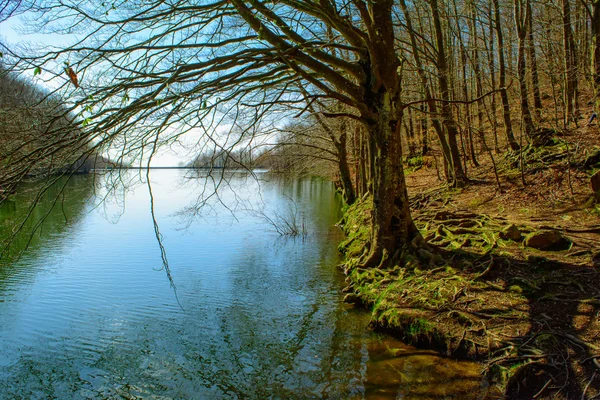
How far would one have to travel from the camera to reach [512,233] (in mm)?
7602

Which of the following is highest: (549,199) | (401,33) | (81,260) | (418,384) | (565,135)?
(401,33)

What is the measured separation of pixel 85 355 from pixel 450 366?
5047 millimetres

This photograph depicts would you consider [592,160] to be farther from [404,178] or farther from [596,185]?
[404,178]

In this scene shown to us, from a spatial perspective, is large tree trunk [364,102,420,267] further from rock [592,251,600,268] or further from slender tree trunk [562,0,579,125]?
slender tree trunk [562,0,579,125]

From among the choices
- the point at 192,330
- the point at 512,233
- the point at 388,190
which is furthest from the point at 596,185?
the point at 192,330

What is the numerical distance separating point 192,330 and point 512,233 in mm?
5921

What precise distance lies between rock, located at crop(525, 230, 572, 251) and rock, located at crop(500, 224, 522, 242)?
1.07 ft

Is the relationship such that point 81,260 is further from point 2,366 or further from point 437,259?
point 437,259

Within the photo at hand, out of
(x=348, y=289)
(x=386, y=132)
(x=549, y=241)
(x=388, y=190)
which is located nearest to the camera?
(x=549, y=241)

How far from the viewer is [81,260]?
11797mm

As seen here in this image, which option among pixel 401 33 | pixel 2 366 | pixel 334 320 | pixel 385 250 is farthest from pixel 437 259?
pixel 401 33

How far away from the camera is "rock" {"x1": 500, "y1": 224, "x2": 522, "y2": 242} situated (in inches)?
297

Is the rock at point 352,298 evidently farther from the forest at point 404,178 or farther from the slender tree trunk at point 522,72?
the slender tree trunk at point 522,72

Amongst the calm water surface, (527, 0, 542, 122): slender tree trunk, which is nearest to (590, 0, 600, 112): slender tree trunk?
(527, 0, 542, 122): slender tree trunk
